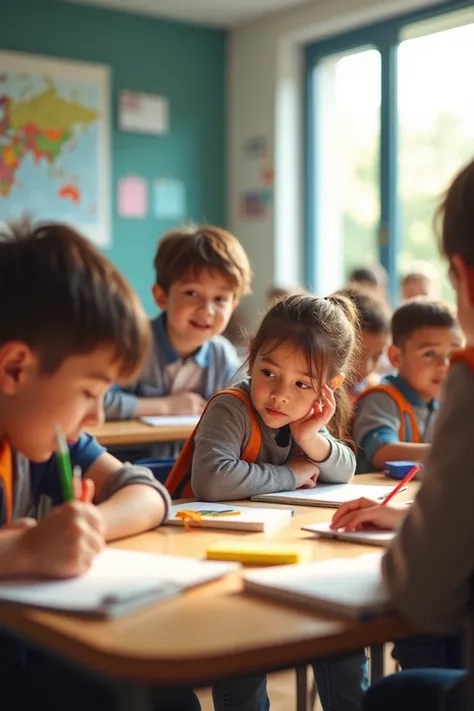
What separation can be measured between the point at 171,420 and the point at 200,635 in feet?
6.84

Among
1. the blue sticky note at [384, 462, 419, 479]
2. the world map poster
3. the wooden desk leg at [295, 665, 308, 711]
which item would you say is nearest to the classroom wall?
the world map poster

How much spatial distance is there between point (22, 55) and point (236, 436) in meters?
4.11

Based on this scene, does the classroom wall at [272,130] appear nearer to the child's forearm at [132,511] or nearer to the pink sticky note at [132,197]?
the pink sticky note at [132,197]

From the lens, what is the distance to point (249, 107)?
20.2 feet

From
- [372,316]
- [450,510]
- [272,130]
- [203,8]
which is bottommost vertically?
[450,510]

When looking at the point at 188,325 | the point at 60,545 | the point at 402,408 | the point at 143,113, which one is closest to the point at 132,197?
the point at 143,113

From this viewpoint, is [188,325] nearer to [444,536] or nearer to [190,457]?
[190,457]

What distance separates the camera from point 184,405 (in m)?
3.21

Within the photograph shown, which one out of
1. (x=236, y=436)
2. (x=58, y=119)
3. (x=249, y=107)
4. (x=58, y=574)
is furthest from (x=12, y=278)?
(x=249, y=107)

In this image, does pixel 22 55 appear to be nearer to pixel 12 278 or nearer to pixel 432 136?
pixel 432 136

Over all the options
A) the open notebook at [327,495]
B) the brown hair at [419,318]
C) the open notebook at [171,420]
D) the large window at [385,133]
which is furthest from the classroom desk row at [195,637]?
the large window at [385,133]

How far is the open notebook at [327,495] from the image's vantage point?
179cm

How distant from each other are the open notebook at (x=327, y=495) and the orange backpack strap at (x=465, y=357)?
658 millimetres

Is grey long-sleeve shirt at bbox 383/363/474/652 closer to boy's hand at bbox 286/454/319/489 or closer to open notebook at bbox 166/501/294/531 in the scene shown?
open notebook at bbox 166/501/294/531
